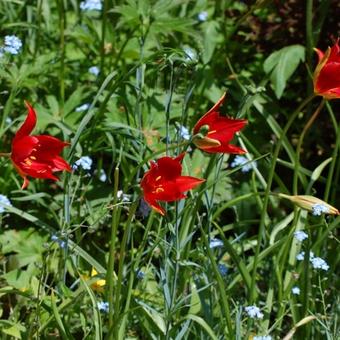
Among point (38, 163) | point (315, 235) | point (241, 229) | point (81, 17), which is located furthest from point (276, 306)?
point (81, 17)

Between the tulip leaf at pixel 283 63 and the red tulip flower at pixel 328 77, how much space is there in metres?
0.88

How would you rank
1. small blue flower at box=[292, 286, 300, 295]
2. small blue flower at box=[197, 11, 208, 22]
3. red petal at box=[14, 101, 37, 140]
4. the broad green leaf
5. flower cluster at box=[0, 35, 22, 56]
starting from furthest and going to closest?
small blue flower at box=[197, 11, 208, 22]
the broad green leaf
flower cluster at box=[0, 35, 22, 56]
small blue flower at box=[292, 286, 300, 295]
red petal at box=[14, 101, 37, 140]

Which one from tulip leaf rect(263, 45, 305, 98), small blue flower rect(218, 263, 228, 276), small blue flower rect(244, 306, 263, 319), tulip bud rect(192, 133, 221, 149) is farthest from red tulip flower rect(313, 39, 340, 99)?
tulip leaf rect(263, 45, 305, 98)

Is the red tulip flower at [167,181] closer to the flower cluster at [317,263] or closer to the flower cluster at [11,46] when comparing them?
the flower cluster at [317,263]

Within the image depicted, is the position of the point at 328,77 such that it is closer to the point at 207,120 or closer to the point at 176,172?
the point at 207,120

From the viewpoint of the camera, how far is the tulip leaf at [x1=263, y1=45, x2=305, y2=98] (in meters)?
2.89

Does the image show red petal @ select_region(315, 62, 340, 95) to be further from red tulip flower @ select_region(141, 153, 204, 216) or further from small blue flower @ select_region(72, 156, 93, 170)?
small blue flower @ select_region(72, 156, 93, 170)

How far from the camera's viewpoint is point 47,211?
2846 millimetres

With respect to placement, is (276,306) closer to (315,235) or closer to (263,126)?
(315,235)

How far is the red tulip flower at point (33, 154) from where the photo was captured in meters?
1.84

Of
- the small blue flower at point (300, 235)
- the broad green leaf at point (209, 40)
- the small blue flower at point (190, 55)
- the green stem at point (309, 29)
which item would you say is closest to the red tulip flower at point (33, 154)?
the small blue flower at point (190, 55)

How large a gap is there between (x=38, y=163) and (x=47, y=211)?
95 cm

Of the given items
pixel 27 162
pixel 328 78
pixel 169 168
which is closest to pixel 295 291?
pixel 328 78

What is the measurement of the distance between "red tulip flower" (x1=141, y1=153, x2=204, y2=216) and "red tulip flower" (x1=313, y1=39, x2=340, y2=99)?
412 mm
